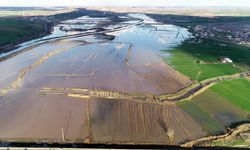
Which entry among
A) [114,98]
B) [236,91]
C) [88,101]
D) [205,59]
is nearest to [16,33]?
[88,101]

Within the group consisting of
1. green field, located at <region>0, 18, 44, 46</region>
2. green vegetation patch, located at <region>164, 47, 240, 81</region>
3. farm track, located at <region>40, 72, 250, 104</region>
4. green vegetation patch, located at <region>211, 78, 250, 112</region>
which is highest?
green field, located at <region>0, 18, 44, 46</region>

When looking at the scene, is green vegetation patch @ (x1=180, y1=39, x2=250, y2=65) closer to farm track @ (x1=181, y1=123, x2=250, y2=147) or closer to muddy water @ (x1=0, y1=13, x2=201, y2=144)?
muddy water @ (x1=0, y1=13, x2=201, y2=144)

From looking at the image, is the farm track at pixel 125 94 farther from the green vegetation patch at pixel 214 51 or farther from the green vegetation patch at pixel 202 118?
the green vegetation patch at pixel 214 51

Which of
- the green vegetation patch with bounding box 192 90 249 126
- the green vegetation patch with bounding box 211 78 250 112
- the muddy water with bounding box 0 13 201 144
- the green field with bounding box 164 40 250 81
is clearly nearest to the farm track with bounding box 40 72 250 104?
the muddy water with bounding box 0 13 201 144

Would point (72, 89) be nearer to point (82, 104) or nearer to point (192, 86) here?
point (82, 104)

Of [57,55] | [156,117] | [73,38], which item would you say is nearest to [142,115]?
[156,117]
